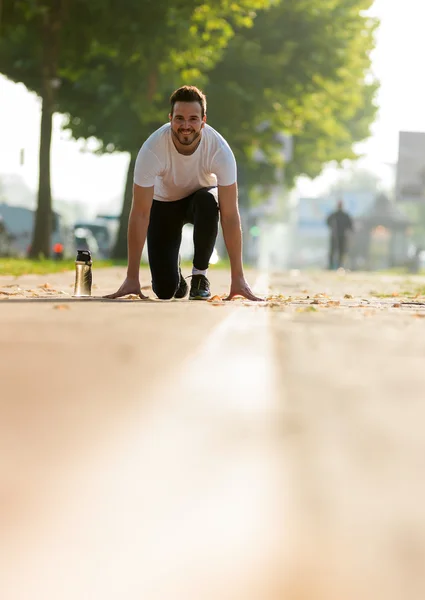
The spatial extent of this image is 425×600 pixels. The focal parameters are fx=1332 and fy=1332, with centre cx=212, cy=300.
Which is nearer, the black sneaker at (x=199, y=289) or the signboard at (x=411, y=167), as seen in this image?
the black sneaker at (x=199, y=289)

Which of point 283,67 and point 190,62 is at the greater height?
point 283,67

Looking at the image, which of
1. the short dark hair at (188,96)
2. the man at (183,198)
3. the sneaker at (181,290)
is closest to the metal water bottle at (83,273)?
the man at (183,198)

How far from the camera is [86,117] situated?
1518 inches

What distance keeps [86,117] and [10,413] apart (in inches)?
1398

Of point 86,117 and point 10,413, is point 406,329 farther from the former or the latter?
point 86,117

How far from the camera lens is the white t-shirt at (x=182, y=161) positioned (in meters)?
8.91

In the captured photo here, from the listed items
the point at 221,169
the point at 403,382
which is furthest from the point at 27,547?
the point at 221,169

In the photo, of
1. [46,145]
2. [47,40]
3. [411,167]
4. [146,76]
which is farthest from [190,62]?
[411,167]

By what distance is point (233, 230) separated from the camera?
371 inches

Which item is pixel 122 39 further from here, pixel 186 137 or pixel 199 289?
pixel 186 137

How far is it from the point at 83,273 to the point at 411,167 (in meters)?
47.7

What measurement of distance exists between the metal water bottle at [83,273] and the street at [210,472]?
13.3ft

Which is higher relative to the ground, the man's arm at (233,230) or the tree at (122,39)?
the tree at (122,39)

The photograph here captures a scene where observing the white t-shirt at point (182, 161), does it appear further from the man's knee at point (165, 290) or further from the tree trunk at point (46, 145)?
the tree trunk at point (46, 145)
